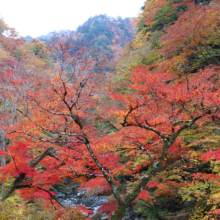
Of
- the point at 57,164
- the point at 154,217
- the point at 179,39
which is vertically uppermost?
the point at 179,39

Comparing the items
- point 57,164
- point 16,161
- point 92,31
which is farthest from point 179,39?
point 92,31

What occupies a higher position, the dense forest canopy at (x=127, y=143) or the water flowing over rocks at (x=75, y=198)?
the dense forest canopy at (x=127, y=143)

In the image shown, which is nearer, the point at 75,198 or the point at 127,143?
the point at 127,143

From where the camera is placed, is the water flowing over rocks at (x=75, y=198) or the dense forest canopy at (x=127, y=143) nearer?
the dense forest canopy at (x=127, y=143)

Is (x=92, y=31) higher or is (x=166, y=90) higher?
(x=92, y=31)

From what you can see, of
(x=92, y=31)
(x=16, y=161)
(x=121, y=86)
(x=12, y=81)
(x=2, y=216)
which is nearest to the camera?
(x=2, y=216)

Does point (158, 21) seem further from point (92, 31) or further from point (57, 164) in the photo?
point (92, 31)

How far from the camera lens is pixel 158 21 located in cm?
1967

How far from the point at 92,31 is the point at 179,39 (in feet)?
143

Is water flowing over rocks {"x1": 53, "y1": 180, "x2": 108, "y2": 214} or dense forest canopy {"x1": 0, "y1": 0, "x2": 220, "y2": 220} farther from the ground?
dense forest canopy {"x1": 0, "y1": 0, "x2": 220, "y2": 220}

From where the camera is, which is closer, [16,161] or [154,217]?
[16,161]

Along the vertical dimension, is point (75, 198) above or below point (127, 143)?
below

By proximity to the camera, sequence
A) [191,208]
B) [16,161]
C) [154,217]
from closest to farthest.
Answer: [16,161] → [191,208] → [154,217]

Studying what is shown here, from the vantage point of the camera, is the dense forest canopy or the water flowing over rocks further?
the water flowing over rocks
